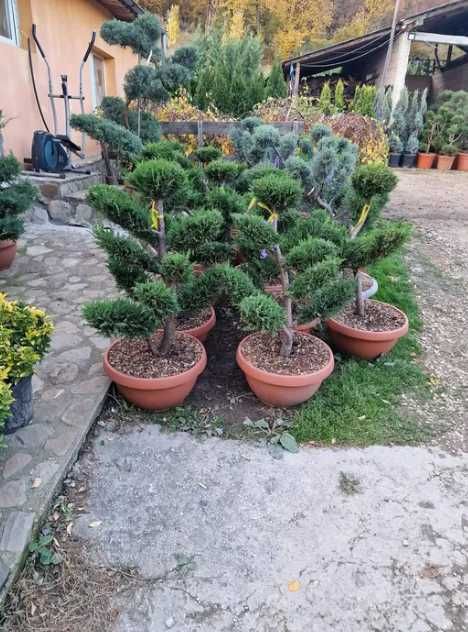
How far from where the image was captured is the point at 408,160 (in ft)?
34.6

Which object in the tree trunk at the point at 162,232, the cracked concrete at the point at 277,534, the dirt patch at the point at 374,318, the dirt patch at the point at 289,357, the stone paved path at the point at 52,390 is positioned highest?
the tree trunk at the point at 162,232

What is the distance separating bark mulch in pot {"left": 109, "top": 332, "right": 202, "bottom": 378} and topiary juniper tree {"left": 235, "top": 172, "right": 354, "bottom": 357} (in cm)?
47

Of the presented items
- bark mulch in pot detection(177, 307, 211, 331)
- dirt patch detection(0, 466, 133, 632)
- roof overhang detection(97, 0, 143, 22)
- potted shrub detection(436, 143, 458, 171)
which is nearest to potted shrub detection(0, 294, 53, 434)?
dirt patch detection(0, 466, 133, 632)

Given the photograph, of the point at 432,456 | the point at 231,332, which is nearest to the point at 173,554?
the point at 432,456

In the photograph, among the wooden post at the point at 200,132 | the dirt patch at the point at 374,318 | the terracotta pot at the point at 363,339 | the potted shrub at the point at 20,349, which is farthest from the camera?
the wooden post at the point at 200,132

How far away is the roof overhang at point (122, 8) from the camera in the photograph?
21.4 ft

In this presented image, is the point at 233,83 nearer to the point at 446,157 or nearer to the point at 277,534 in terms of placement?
the point at 446,157

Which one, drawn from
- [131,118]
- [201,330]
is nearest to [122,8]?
[131,118]

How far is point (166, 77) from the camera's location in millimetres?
4773

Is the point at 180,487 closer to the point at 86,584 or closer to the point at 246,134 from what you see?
the point at 86,584

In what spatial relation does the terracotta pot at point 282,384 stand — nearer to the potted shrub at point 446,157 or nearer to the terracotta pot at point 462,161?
the potted shrub at point 446,157

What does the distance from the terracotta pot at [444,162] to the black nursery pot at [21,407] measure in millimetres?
10838

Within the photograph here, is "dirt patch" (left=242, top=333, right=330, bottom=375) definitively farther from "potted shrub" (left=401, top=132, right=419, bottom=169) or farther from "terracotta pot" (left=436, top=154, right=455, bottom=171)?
"terracotta pot" (left=436, top=154, right=455, bottom=171)

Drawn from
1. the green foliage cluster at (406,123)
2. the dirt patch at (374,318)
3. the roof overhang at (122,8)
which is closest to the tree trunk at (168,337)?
the dirt patch at (374,318)
